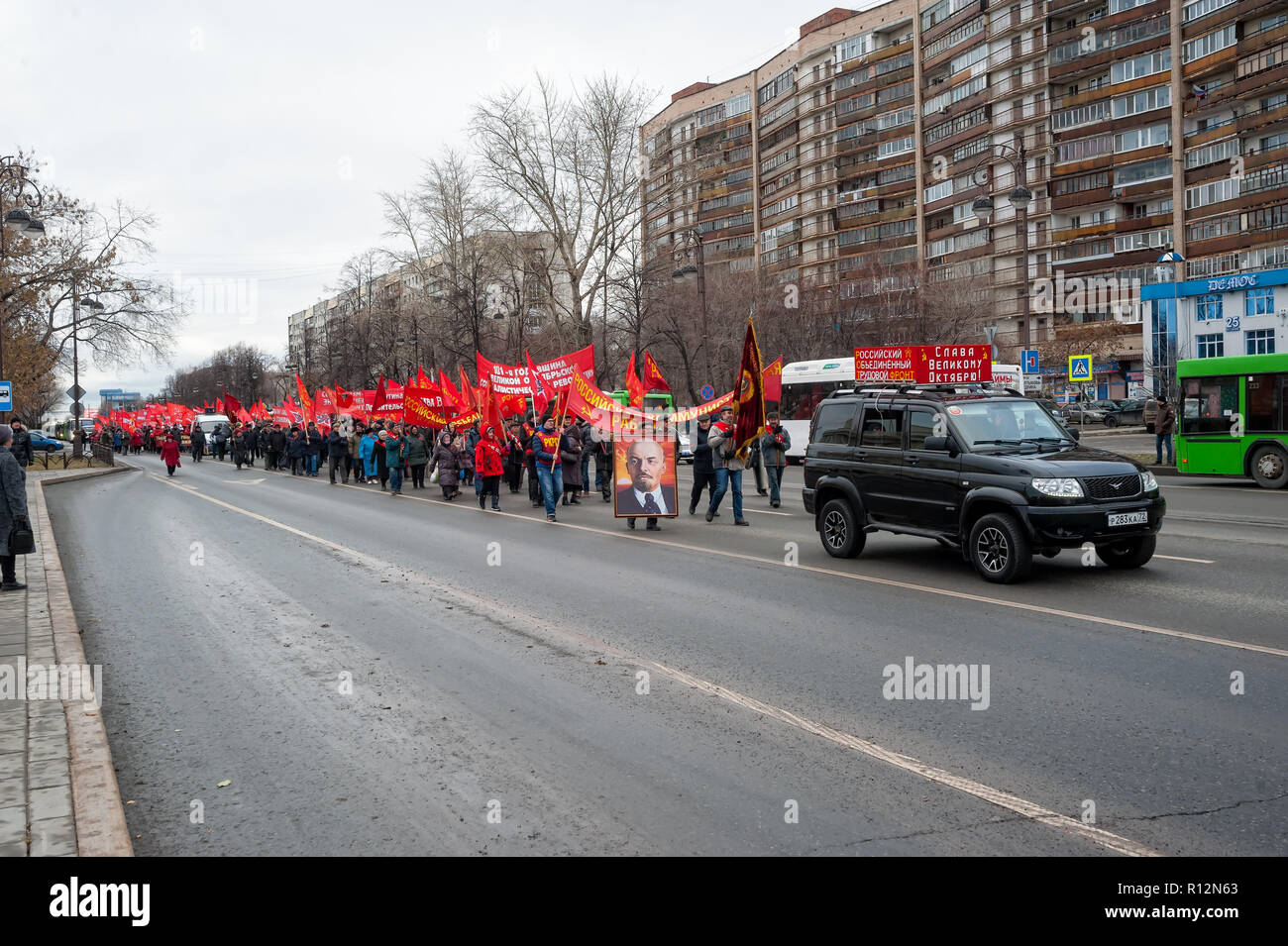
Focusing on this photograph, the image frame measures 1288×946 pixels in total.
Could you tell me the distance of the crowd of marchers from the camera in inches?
670

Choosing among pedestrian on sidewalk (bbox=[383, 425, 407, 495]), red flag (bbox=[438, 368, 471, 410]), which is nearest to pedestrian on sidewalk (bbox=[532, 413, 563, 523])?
pedestrian on sidewalk (bbox=[383, 425, 407, 495])

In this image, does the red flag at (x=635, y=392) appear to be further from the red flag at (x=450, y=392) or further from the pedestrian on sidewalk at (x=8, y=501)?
the pedestrian on sidewalk at (x=8, y=501)

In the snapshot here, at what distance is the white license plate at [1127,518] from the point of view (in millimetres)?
9727

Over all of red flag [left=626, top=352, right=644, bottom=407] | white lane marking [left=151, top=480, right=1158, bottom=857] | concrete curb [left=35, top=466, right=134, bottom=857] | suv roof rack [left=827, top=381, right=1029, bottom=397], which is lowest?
white lane marking [left=151, top=480, right=1158, bottom=857]

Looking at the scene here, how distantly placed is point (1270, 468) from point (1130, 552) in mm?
12732

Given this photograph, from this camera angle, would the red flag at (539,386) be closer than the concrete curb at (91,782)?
No

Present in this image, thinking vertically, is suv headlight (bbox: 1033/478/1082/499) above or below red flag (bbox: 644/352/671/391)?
below

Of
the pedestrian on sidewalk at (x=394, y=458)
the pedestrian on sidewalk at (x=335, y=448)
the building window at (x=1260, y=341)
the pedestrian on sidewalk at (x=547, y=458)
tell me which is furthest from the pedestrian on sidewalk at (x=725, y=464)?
the building window at (x=1260, y=341)

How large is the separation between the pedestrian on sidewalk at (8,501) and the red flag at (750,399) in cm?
878

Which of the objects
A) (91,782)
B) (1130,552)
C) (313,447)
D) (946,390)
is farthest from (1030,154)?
(91,782)

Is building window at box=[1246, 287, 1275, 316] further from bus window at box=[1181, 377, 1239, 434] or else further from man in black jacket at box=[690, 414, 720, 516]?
man in black jacket at box=[690, 414, 720, 516]

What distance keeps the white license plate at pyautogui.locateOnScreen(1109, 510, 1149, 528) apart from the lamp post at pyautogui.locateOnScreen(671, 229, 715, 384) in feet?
86.0

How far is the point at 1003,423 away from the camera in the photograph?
10836 mm

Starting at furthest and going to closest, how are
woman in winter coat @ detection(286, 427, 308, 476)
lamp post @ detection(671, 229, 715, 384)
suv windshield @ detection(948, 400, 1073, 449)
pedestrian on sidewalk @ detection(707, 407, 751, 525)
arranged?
woman in winter coat @ detection(286, 427, 308, 476)
lamp post @ detection(671, 229, 715, 384)
pedestrian on sidewalk @ detection(707, 407, 751, 525)
suv windshield @ detection(948, 400, 1073, 449)
